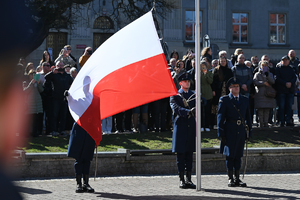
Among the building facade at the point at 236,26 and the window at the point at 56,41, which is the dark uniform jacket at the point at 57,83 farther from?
the building facade at the point at 236,26

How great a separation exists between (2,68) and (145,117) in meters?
12.6

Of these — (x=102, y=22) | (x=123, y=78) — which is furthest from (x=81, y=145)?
(x=102, y=22)

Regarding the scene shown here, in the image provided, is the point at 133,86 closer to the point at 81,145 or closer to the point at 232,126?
the point at 81,145

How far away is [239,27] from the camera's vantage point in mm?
36250

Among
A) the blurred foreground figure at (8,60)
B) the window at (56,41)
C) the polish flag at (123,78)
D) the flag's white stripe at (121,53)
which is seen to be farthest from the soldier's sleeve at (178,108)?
the window at (56,41)

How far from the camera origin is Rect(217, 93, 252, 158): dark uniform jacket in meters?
9.77

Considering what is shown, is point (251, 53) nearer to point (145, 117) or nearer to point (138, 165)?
point (145, 117)

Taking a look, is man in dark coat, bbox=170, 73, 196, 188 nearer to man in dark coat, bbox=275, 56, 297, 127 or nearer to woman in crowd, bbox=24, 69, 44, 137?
woman in crowd, bbox=24, 69, 44, 137

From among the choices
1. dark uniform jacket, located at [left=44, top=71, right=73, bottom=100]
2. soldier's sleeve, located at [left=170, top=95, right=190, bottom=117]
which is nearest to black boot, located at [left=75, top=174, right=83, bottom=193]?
soldier's sleeve, located at [left=170, top=95, right=190, bottom=117]

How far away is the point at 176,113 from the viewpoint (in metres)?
9.80

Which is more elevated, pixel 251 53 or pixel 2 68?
pixel 251 53

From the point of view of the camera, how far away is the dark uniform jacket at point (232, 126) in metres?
9.77

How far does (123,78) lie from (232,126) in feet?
7.46

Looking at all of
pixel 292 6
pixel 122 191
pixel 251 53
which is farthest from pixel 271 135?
pixel 292 6
